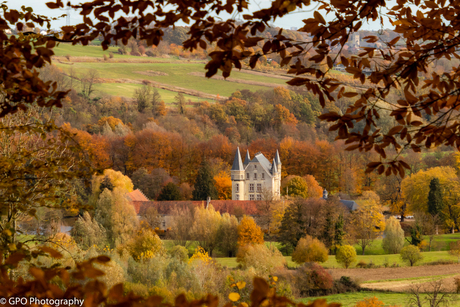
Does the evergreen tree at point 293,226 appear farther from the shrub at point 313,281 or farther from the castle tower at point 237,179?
the castle tower at point 237,179

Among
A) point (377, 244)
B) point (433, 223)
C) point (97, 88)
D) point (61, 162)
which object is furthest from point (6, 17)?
point (97, 88)

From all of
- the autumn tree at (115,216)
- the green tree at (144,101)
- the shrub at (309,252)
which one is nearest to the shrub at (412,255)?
the shrub at (309,252)

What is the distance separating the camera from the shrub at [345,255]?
32.8 m

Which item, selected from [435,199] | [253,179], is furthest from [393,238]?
[253,179]

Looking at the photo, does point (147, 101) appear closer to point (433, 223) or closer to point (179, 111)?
point (179, 111)

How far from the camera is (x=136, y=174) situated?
60.2 meters

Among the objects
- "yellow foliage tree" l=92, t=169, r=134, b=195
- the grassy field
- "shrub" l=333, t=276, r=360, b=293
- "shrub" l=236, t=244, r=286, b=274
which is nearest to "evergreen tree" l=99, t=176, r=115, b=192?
"yellow foliage tree" l=92, t=169, r=134, b=195

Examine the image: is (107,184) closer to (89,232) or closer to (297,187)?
(89,232)

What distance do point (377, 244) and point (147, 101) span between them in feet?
187

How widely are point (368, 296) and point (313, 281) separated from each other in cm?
313

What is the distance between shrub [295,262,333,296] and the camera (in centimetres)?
2659

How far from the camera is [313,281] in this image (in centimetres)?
2691

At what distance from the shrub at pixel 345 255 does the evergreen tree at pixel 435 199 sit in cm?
1603

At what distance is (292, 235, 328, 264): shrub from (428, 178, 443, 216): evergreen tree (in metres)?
17.8
